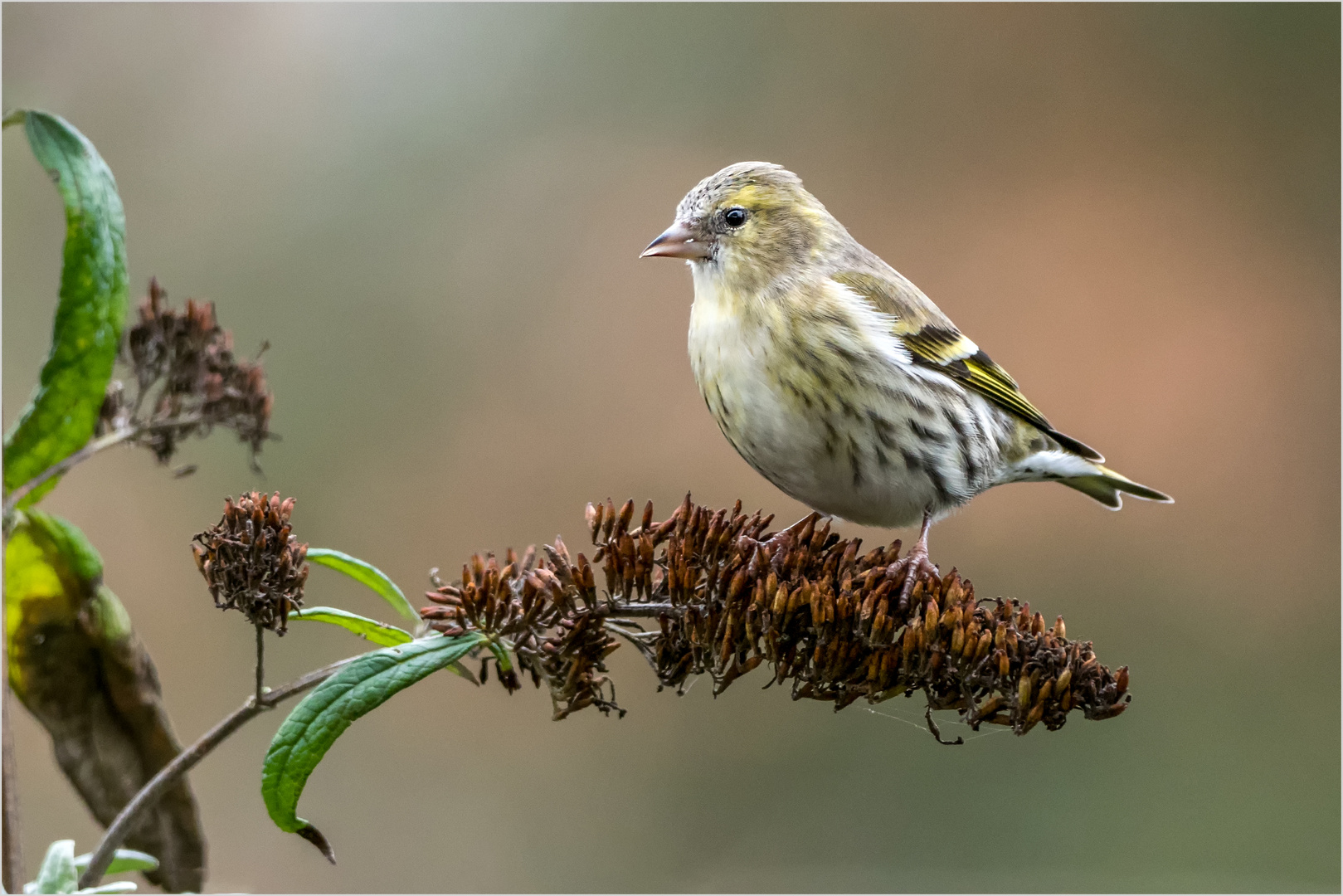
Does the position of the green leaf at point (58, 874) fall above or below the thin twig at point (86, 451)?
below

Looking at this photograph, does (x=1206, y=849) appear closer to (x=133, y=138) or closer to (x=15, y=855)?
(x=15, y=855)

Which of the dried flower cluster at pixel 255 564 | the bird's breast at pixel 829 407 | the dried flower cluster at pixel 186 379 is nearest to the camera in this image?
the dried flower cluster at pixel 255 564

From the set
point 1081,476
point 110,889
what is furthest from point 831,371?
point 110,889

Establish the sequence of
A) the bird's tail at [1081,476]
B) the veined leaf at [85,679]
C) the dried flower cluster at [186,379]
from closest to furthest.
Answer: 1. the veined leaf at [85,679]
2. the dried flower cluster at [186,379]
3. the bird's tail at [1081,476]

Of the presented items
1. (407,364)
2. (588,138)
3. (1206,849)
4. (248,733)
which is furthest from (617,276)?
(1206,849)

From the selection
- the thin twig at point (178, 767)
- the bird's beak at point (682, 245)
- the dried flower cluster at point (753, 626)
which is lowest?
the thin twig at point (178, 767)

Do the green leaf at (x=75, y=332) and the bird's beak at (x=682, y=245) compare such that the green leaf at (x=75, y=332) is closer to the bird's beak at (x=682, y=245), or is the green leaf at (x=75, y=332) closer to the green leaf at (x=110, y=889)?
the green leaf at (x=110, y=889)

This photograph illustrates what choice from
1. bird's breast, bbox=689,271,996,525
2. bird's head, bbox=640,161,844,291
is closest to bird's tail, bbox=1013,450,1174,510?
bird's breast, bbox=689,271,996,525

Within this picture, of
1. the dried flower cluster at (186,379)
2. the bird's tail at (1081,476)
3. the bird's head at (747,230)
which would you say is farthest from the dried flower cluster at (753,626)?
the bird's tail at (1081,476)

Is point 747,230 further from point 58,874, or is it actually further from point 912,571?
point 58,874
